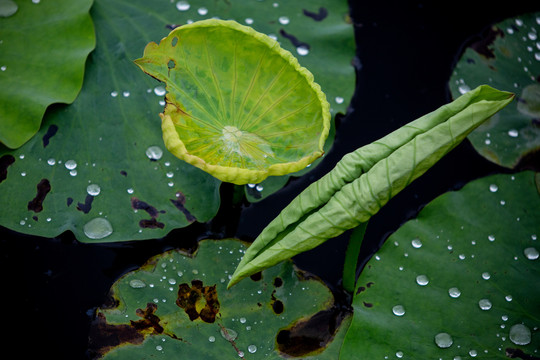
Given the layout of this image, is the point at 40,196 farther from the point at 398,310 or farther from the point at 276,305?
the point at 398,310

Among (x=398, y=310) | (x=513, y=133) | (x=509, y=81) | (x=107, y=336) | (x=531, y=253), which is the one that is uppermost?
(x=509, y=81)

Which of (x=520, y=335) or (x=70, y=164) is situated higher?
(x=70, y=164)

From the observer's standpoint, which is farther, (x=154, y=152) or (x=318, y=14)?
(x=318, y=14)

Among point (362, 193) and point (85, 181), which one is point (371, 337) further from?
point (85, 181)

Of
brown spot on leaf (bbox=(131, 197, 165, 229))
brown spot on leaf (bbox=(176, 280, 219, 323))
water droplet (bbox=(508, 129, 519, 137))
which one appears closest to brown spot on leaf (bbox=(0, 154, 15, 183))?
brown spot on leaf (bbox=(131, 197, 165, 229))

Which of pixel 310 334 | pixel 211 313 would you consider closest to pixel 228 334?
pixel 211 313

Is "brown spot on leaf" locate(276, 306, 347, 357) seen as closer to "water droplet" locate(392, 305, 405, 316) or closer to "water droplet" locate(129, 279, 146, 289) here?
"water droplet" locate(392, 305, 405, 316)

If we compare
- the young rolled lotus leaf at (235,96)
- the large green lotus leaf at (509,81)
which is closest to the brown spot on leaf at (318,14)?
the young rolled lotus leaf at (235,96)
